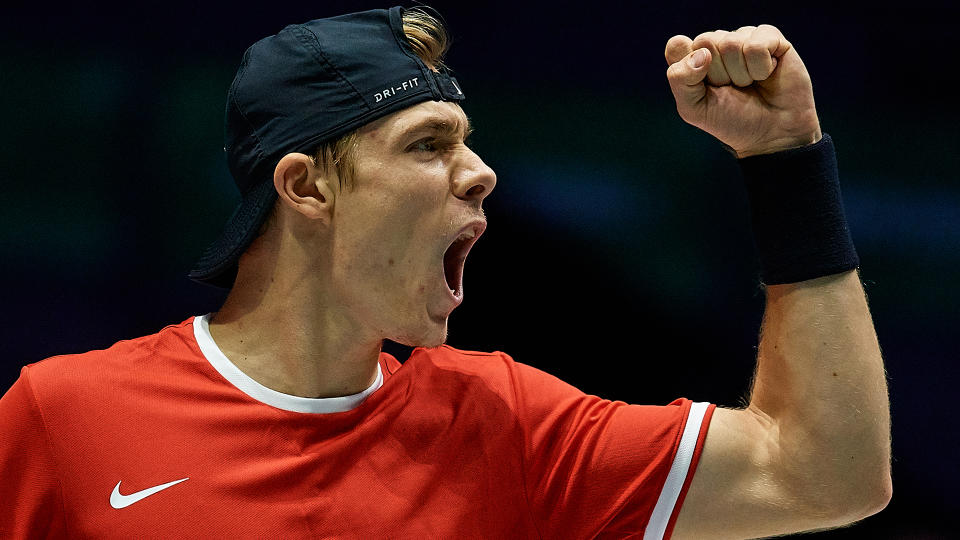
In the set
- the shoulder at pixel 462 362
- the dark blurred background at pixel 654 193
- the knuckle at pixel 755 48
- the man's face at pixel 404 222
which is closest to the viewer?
the knuckle at pixel 755 48

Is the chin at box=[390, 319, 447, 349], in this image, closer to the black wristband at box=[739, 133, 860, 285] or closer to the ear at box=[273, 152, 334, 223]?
the ear at box=[273, 152, 334, 223]

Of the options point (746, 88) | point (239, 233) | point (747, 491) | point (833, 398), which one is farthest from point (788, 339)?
point (239, 233)

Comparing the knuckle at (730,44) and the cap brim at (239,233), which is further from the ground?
the knuckle at (730,44)

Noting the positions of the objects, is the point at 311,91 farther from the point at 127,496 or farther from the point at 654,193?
the point at 654,193

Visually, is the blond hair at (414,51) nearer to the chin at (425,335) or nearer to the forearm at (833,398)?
the chin at (425,335)

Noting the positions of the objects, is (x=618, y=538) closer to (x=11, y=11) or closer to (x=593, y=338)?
(x=593, y=338)

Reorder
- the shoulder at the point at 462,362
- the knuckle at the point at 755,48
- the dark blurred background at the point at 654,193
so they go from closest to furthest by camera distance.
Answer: the knuckle at the point at 755,48
the shoulder at the point at 462,362
the dark blurred background at the point at 654,193

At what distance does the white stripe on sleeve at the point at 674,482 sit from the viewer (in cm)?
160

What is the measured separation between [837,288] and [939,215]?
1.25 m

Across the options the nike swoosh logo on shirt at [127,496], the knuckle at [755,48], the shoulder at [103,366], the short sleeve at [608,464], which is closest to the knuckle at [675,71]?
the knuckle at [755,48]

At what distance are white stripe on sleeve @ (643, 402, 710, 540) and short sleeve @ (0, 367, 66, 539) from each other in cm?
89

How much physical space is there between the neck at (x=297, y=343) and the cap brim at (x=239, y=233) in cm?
7

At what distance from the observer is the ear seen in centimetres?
164

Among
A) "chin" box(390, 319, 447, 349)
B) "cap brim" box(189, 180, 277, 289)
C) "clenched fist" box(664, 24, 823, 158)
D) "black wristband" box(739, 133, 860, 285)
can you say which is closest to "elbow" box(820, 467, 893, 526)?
"black wristband" box(739, 133, 860, 285)
